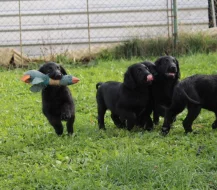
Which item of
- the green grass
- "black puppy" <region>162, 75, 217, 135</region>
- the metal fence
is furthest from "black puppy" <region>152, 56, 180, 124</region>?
the metal fence

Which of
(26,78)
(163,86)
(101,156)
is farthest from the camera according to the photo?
(163,86)

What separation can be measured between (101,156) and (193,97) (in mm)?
1744

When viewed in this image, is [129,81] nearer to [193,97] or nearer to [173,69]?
[173,69]

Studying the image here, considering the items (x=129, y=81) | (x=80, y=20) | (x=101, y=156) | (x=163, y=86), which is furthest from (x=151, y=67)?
(x=80, y=20)

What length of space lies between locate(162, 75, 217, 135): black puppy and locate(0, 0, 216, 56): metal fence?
8770 millimetres

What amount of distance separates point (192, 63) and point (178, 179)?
25.8 ft

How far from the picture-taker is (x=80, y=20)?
16688 mm

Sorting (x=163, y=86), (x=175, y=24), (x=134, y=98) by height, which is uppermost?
(x=175, y=24)

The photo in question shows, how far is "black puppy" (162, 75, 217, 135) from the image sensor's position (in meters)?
7.49

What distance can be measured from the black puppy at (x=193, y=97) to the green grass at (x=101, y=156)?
22 cm

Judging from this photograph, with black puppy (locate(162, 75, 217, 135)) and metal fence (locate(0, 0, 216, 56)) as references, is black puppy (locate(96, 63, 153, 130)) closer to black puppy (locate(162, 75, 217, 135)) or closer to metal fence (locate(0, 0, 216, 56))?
black puppy (locate(162, 75, 217, 135))

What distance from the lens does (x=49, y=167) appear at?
20.4 ft

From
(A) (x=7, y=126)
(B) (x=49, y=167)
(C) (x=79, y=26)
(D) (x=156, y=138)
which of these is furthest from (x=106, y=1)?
(B) (x=49, y=167)

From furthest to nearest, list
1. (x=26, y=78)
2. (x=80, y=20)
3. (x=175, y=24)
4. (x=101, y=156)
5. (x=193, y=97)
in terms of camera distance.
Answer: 1. (x=80, y=20)
2. (x=175, y=24)
3. (x=26, y=78)
4. (x=193, y=97)
5. (x=101, y=156)
